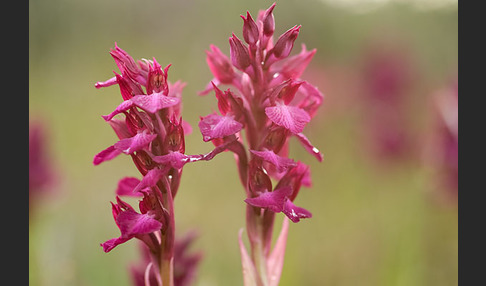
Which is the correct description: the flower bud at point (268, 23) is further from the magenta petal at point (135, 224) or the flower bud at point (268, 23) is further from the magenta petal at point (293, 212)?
the magenta petal at point (135, 224)

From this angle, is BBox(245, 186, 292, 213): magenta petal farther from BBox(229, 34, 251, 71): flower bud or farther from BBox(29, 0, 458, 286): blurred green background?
BBox(29, 0, 458, 286): blurred green background

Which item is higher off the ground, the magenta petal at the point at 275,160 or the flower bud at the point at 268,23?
the flower bud at the point at 268,23

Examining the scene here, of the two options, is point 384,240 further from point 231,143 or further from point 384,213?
point 231,143

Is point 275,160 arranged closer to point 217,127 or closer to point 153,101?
point 217,127

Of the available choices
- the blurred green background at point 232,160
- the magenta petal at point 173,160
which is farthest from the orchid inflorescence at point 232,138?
the blurred green background at point 232,160

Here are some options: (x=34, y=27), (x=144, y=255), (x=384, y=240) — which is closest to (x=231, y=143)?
(x=144, y=255)

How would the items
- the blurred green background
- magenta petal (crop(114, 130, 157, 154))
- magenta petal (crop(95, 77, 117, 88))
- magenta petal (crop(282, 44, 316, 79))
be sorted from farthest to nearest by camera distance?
the blurred green background, magenta petal (crop(282, 44, 316, 79)), magenta petal (crop(95, 77, 117, 88)), magenta petal (crop(114, 130, 157, 154))

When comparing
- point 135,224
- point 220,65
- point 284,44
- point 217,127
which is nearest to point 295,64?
point 284,44

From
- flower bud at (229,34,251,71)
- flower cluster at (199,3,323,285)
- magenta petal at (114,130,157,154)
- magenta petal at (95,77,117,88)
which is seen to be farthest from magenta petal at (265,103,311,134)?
magenta petal at (95,77,117,88)
